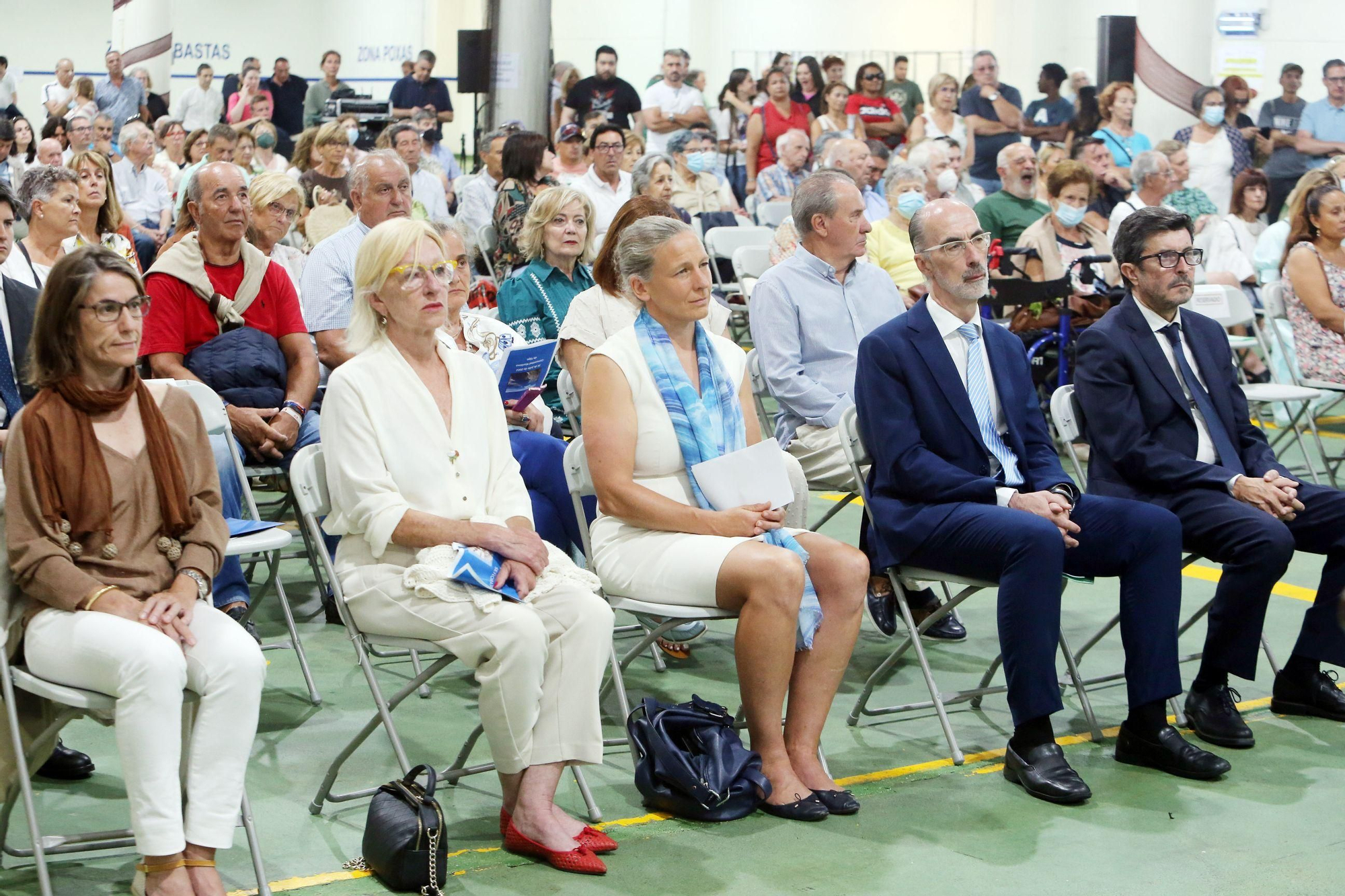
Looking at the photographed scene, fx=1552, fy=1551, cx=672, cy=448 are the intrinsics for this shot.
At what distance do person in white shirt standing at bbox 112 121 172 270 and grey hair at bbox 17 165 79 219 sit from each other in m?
5.82

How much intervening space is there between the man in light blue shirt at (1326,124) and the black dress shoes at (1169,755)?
10735 mm

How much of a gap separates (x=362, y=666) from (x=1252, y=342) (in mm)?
5861

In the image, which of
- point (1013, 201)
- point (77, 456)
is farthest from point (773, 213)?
point (77, 456)

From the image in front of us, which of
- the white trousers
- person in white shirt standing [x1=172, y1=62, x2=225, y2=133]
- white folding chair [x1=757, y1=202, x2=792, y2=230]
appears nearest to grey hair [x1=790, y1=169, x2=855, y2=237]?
the white trousers

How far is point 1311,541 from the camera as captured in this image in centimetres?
450

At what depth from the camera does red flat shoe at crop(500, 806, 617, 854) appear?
11.2 ft

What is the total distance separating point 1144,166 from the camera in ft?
30.1

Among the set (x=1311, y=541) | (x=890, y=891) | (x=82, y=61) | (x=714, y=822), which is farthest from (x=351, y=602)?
(x=82, y=61)

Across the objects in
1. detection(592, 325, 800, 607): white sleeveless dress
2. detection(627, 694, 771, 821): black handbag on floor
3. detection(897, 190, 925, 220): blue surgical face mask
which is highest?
detection(897, 190, 925, 220): blue surgical face mask

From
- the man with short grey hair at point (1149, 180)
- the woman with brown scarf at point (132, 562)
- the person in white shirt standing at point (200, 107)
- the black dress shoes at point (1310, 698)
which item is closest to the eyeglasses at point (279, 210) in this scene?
the woman with brown scarf at point (132, 562)

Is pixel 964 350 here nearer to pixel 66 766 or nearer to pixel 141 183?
pixel 66 766

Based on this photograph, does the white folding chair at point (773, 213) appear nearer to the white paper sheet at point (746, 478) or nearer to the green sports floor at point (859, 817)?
the green sports floor at point (859, 817)

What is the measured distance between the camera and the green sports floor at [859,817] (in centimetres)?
332

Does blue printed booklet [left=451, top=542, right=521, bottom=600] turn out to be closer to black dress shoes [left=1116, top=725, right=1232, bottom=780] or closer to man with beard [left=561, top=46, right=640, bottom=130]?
black dress shoes [left=1116, top=725, right=1232, bottom=780]
